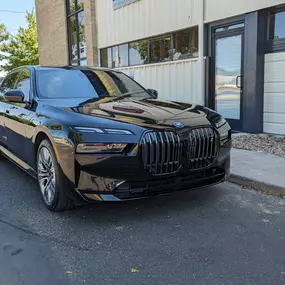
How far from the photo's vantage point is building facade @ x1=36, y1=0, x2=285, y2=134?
7566 mm

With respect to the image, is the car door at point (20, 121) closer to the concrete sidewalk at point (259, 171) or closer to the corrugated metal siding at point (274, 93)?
the concrete sidewalk at point (259, 171)

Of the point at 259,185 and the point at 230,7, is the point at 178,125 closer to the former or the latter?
the point at 259,185

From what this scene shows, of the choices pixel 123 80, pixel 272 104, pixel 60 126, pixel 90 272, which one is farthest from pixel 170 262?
pixel 272 104

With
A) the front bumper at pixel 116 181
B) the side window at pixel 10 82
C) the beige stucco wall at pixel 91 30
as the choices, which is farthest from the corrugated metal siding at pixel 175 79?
the front bumper at pixel 116 181

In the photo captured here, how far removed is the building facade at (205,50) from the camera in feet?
24.8

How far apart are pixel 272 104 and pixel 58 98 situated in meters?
5.22

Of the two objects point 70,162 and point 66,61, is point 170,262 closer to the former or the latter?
point 70,162

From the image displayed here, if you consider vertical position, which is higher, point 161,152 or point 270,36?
point 270,36

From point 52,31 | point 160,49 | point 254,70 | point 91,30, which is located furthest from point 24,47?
point 254,70

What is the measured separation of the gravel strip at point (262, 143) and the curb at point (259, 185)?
161 cm

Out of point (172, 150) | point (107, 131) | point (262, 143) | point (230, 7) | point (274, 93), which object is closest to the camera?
point (107, 131)

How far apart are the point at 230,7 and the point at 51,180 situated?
6411mm

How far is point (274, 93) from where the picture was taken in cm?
758

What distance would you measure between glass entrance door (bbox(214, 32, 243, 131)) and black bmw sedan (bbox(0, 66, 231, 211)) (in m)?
4.43
